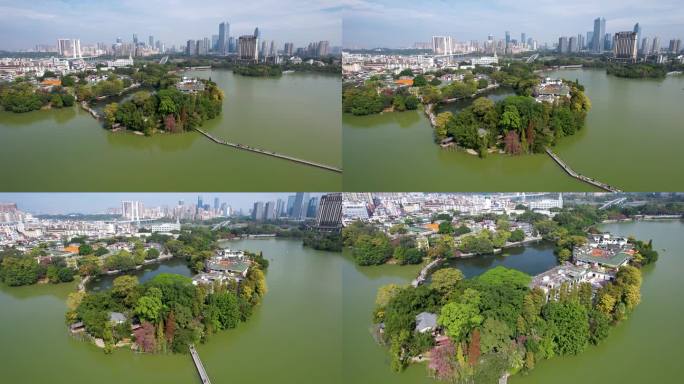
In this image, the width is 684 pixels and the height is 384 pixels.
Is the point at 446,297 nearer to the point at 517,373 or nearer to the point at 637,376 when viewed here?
the point at 517,373

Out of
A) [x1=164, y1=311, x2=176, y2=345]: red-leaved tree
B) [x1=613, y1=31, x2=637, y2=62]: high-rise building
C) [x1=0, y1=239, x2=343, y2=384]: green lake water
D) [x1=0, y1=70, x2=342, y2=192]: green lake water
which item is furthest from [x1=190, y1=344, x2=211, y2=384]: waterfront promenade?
[x1=613, y1=31, x2=637, y2=62]: high-rise building

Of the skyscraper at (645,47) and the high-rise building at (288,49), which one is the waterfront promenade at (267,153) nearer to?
the high-rise building at (288,49)

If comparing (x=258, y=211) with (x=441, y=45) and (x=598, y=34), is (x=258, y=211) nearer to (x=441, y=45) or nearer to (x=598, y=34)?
(x=441, y=45)

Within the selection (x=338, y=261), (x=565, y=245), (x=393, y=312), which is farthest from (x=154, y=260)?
(x=565, y=245)

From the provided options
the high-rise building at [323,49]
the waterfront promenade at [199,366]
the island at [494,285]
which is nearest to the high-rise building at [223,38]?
the high-rise building at [323,49]

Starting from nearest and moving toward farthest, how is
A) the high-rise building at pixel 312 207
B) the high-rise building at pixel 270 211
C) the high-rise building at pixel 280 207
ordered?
the high-rise building at pixel 312 207
the high-rise building at pixel 280 207
the high-rise building at pixel 270 211

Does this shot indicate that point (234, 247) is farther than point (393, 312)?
Yes
